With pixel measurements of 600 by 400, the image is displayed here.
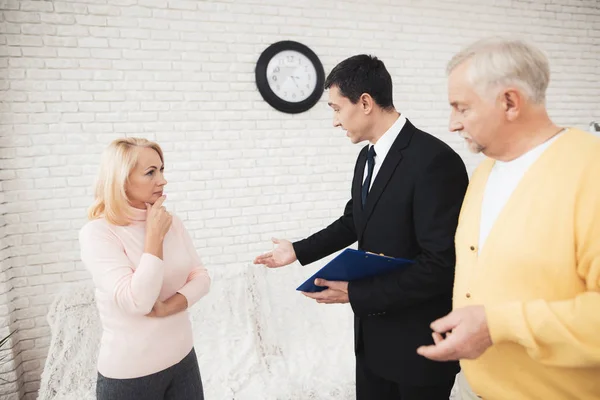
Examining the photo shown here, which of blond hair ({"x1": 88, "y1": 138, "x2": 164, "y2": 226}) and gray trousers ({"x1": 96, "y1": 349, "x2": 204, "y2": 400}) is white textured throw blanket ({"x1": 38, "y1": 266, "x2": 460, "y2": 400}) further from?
blond hair ({"x1": 88, "y1": 138, "x2": 164, "y2": 226})

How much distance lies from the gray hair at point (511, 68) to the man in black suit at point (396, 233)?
40 centimetres

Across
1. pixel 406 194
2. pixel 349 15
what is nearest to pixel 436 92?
pixel 349 15

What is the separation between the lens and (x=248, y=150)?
3293 millimetres

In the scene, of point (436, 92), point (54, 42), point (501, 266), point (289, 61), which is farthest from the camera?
point (436, 92)

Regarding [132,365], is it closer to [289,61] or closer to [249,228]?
[249,228]

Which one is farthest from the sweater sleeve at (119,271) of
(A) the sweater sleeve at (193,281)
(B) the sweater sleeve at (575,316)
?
(B) the sweater sleeve at (575,316)

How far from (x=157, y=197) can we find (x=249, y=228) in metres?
1.90

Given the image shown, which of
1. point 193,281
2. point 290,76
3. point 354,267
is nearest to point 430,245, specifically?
point 354,267

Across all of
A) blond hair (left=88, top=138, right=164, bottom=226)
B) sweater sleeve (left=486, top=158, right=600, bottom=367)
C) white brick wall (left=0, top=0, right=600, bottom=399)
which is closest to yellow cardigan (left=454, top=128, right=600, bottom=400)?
Answer: sweater sleeve (left=486, top=158, right=600, bottom=367)

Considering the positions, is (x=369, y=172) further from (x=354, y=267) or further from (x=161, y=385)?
(x=161, y=385)

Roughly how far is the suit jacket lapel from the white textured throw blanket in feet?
5.17

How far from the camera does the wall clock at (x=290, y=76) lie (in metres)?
3.21

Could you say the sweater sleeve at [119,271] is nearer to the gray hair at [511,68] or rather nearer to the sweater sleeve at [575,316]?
the sweater sleeve at [575,316]

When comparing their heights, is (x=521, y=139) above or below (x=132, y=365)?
above
